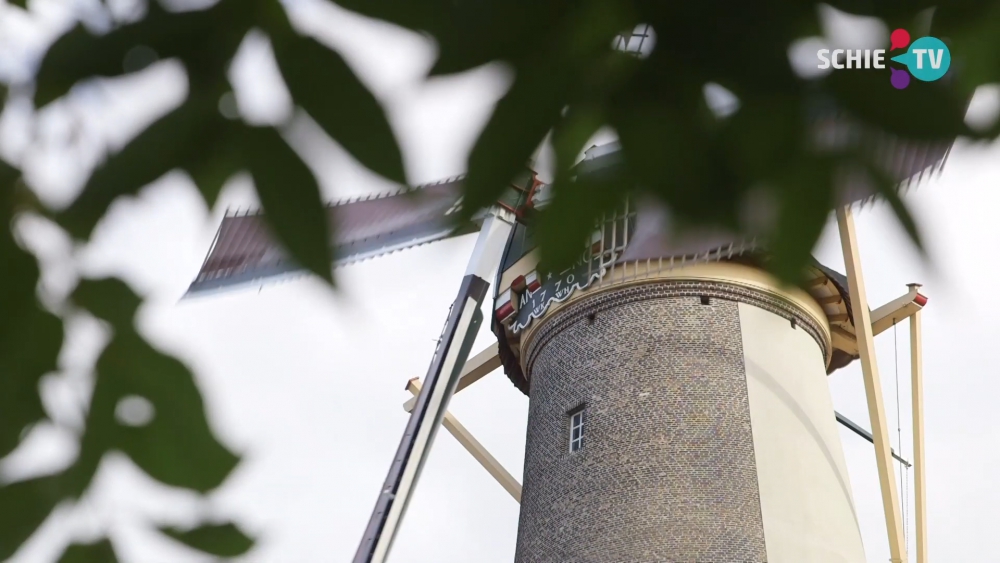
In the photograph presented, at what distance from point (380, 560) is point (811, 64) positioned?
12308mm

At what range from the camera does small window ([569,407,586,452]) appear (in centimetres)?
1160

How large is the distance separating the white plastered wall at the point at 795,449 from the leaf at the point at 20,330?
10.5m

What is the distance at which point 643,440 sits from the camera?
36.3 ft

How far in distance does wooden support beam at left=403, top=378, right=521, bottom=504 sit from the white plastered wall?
12.6ft

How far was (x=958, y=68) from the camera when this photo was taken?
655mm

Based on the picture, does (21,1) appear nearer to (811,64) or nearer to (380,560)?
(811,64)

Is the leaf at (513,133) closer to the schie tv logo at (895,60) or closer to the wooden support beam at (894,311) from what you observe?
the schie tv logo at (895,60)

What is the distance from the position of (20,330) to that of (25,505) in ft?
0.55

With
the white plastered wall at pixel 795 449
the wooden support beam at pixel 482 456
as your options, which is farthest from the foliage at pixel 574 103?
the wooden support beam at pixel 482 456

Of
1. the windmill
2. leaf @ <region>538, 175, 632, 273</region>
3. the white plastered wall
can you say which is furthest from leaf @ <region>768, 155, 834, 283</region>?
the white plastered wall

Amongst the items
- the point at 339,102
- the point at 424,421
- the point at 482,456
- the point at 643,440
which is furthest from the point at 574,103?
the point at 482,456

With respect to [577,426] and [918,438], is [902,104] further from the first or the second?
[918,438]

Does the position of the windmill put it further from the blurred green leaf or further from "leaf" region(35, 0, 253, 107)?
"leaf" region(35, 0, 253, 107)

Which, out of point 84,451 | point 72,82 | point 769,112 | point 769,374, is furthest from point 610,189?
point 769,374
